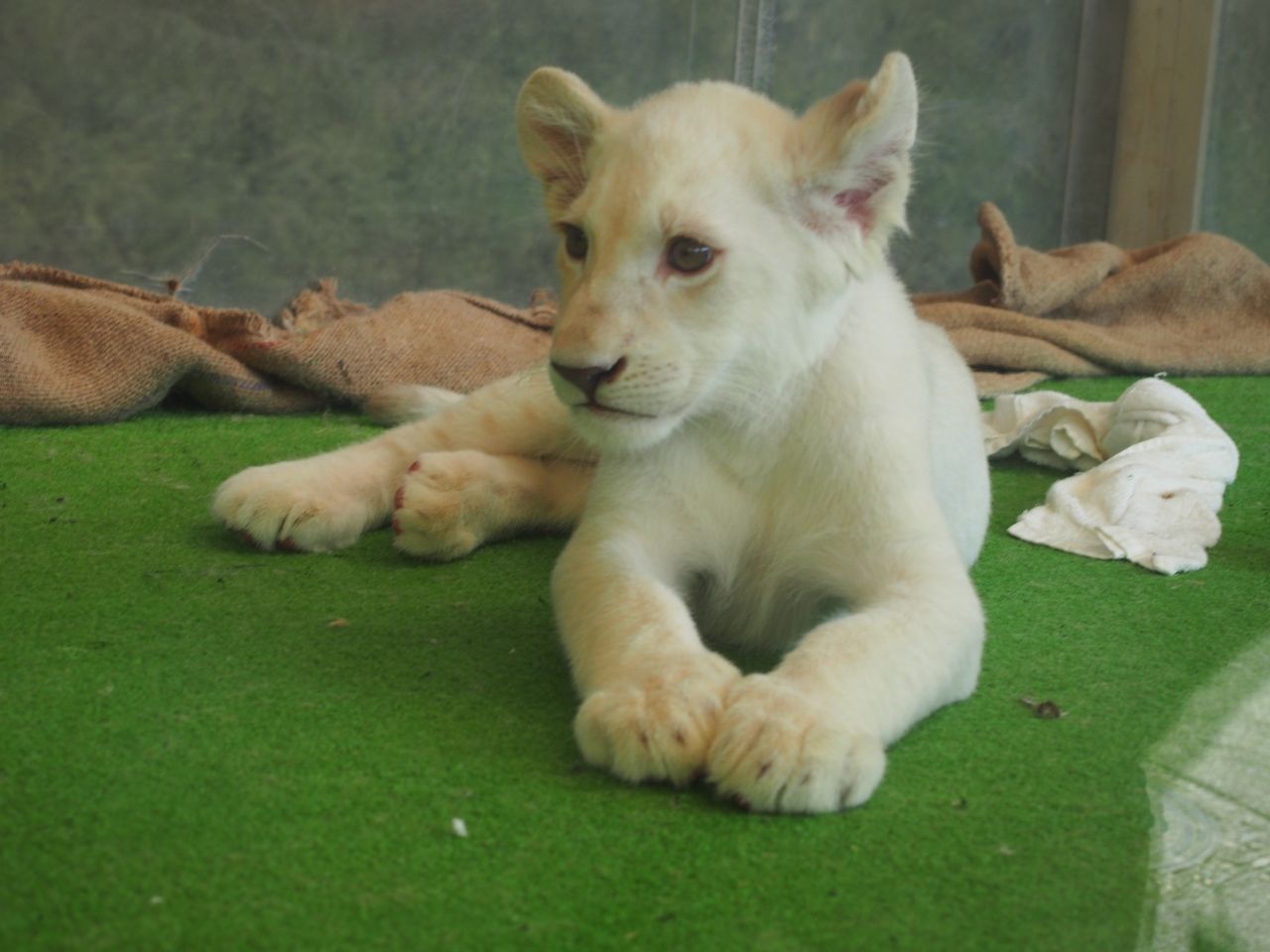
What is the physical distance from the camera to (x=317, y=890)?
1354 millimetres

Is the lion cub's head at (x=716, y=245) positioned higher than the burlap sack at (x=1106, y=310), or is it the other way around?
the lion cub's head at (x=716, y=245)

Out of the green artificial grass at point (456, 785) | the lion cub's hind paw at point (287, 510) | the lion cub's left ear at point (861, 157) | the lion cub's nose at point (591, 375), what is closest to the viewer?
the green artificial grass at point (456, 785)

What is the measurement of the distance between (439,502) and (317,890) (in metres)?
1.54

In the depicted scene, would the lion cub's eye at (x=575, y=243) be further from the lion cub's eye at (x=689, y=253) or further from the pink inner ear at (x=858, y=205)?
the pink inner ear at (x=858, y=205)

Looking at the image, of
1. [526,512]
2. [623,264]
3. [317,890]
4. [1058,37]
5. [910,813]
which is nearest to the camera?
[317,890]

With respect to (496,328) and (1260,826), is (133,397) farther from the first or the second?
(1260,826)

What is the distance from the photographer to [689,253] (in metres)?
2.02

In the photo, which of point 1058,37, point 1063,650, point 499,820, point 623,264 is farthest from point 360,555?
point 1058,37

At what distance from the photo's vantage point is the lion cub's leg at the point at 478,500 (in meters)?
2.81

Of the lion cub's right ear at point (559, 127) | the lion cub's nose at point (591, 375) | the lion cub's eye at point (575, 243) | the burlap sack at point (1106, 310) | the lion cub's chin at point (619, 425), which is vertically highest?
the lion cub's right ear at point (559, 127)

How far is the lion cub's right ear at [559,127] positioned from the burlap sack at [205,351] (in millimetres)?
2306

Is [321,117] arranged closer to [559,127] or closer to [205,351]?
[205,351]

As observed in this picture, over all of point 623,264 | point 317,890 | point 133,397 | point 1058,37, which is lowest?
point 133,397

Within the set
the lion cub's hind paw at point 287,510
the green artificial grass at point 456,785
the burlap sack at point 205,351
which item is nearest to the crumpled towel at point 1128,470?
the green artificial grass at point 456,785
